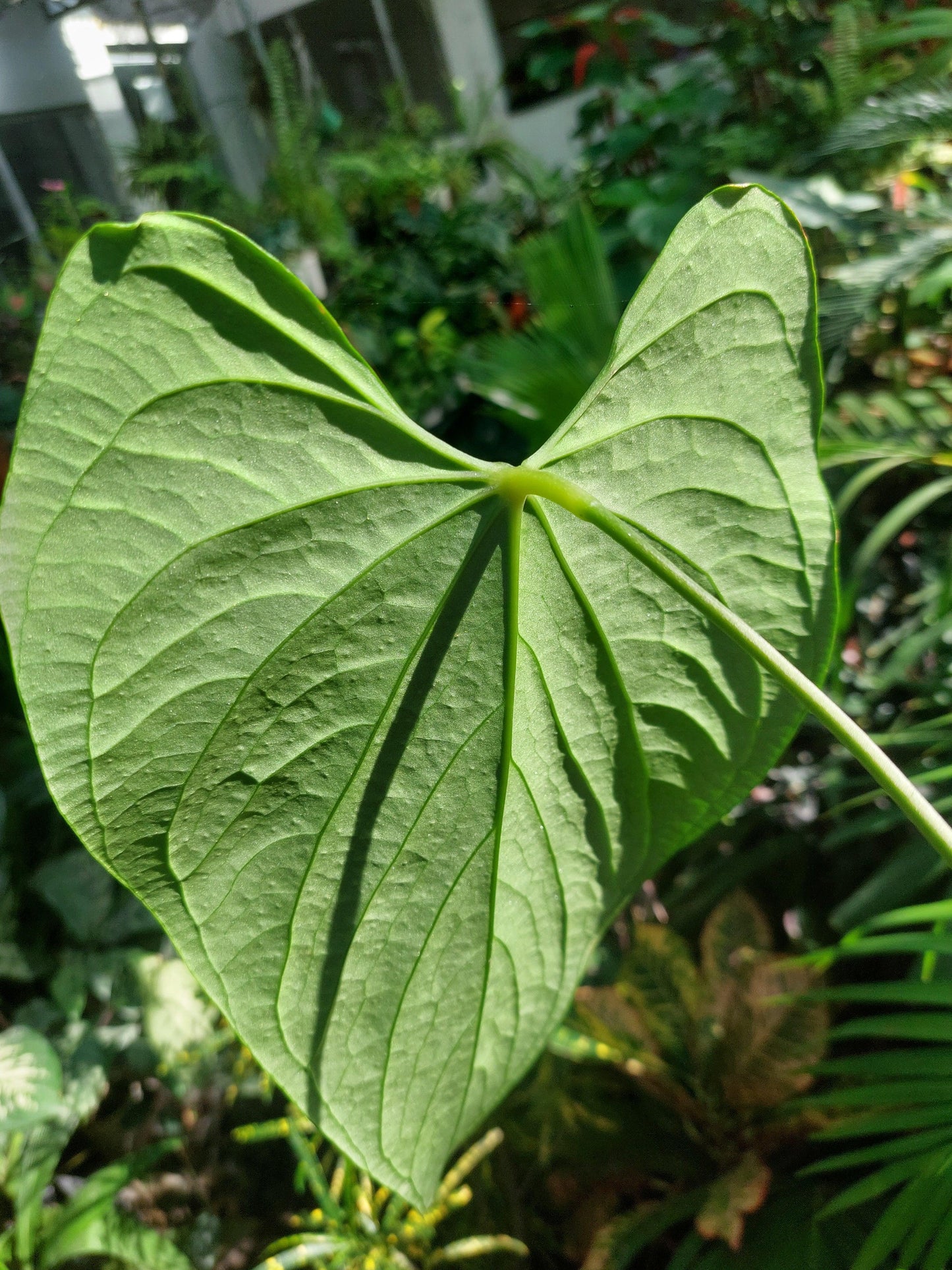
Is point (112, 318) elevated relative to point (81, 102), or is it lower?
lower

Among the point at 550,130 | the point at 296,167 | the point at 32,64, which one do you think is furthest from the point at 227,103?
the point at 550,130

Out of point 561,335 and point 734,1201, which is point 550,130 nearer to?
point 561,335

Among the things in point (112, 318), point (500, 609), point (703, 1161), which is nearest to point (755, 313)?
point (500, 609)

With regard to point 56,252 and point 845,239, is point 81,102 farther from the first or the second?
point 845,239

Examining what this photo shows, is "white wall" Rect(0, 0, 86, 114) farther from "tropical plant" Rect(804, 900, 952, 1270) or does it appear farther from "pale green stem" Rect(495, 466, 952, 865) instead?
"tropical plant" Rect(804, 900, 952, 1270)

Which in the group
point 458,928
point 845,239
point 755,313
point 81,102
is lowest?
point 458,928

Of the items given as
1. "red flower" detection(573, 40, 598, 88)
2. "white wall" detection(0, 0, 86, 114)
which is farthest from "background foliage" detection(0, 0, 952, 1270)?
"red flower" detection(573, 40, 598, 88)
